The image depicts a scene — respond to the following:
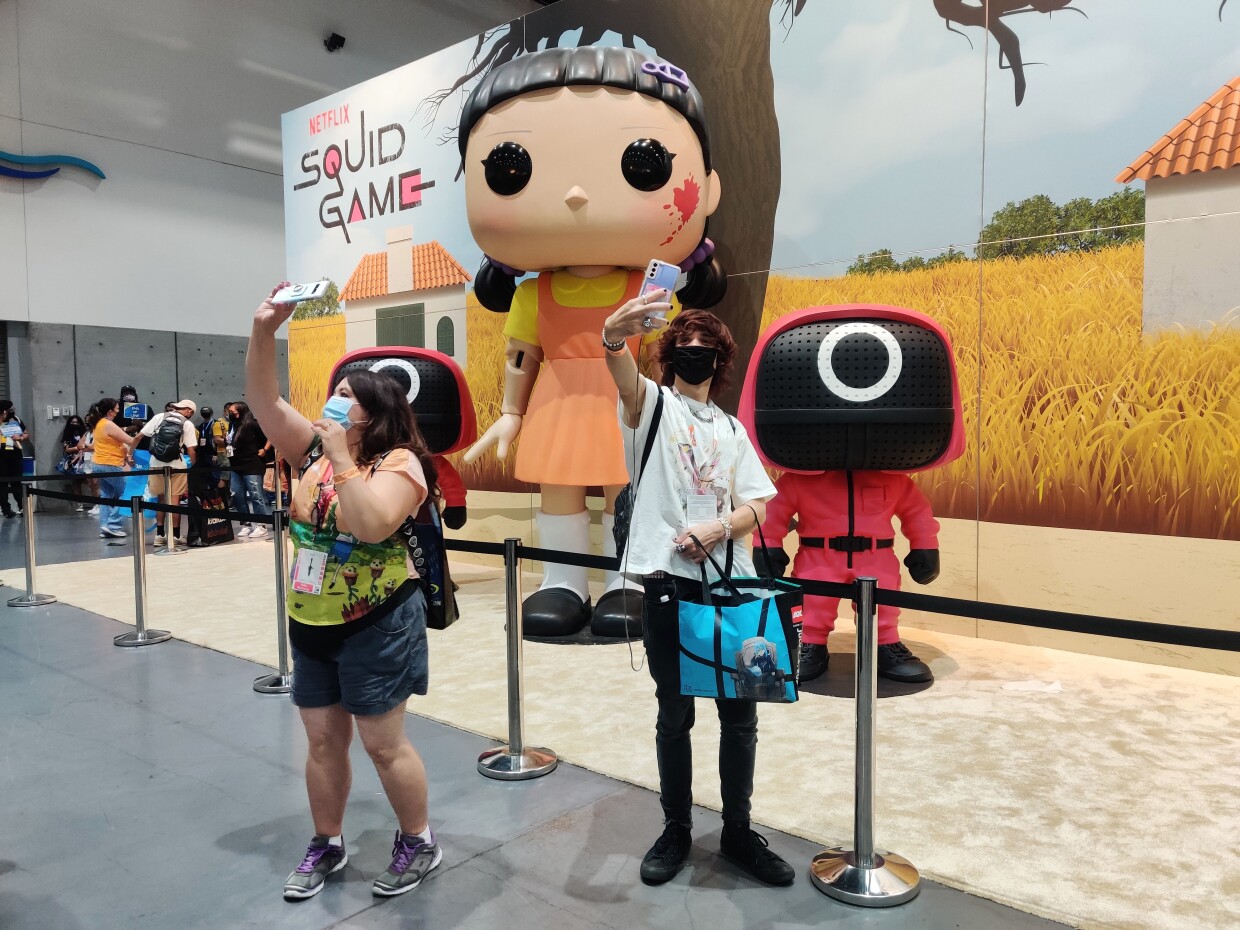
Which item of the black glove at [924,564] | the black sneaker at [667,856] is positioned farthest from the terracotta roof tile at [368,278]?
the black sneaker at [667,856]

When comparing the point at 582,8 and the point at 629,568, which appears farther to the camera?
the point at 582,8

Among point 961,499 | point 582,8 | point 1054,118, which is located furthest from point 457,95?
point 961,499

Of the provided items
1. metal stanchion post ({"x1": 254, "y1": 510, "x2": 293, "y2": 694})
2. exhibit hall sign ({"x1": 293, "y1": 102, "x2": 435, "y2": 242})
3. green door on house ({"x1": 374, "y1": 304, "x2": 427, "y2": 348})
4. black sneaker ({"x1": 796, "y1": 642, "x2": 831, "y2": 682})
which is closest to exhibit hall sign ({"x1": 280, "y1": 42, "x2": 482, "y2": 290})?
exhibit hall sign ({"x1": 293, "y1": 102, "x2": 435, "y2": 242})

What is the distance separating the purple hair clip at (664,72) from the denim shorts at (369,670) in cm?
312

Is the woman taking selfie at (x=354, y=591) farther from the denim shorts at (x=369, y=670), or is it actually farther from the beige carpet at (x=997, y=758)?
the beige carpet at (x=997, y=758)

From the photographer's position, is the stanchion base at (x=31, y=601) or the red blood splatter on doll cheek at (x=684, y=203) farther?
the stanchion base at (x=31, y=601)

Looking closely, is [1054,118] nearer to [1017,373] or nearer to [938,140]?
[938,140]

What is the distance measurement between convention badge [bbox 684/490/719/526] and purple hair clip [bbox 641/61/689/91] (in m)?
2.90

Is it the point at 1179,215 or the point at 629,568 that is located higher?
the point at 1179,215

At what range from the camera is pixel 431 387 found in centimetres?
500

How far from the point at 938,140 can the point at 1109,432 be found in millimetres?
1654

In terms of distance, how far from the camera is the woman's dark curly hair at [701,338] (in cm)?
214

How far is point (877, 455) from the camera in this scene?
3586 millimetres

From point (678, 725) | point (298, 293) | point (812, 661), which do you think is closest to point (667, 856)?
point (678, 725)
